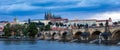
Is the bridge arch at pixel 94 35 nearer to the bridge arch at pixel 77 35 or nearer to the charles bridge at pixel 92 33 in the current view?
the charles bridge at pixel 92 33

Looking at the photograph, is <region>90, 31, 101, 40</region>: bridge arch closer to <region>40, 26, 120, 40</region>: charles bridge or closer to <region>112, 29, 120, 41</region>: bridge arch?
<region>40, 26, 120, 40</region>: charles bridge

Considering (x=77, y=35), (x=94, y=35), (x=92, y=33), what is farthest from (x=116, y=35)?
(x=77, y=35)

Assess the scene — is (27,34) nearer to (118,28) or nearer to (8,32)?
(8,32)

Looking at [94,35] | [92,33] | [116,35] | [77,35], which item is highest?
[92,33]

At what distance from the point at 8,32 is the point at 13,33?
297cm

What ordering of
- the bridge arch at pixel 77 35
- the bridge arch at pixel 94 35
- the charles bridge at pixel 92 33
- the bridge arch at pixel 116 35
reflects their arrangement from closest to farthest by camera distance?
1. the charles bridge at pixel 92 33
2. the bridge arch at pixel 116 35
3. the bridge arch at pixel 94 35
4. the bridge arch at pixel 77 35

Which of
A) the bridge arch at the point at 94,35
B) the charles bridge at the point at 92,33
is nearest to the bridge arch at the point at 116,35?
the charles bridge at the point at 92,33

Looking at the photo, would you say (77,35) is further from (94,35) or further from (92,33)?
(92,33)

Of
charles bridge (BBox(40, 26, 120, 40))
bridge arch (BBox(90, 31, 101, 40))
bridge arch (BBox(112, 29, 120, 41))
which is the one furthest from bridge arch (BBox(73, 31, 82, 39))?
bridge arch (BBox(112, 29, 120, 41))

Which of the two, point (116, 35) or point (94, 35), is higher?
point (116, 35)

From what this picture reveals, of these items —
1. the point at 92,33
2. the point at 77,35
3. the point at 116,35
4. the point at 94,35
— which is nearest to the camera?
the point at 116,35

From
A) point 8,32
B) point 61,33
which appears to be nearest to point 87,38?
point 61,33

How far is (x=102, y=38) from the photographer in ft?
273

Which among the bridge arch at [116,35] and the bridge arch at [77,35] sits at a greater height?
the bridge arch at [116,35]
